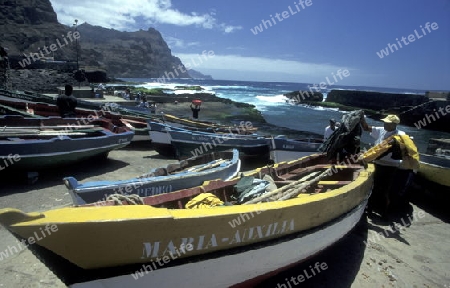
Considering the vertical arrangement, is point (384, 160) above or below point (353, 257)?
above

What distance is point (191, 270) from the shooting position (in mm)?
3254

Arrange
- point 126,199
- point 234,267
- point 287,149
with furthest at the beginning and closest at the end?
1. point 287,149
2. point 126,199
3. point 234,267

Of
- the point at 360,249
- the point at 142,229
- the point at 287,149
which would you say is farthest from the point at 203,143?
the point at 142,229

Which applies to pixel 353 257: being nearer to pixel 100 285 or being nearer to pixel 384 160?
pixel 384 160

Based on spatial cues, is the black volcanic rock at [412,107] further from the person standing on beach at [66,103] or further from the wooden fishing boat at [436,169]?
the person standing on beach at [66,103]

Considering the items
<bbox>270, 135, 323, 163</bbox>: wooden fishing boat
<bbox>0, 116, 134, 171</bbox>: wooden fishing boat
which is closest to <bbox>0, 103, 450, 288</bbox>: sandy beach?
<bbox>0, 116, 134, 171</bbox>: wooden fishing boat

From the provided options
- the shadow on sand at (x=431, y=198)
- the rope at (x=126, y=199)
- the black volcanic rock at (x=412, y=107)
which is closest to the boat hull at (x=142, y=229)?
the rope at (x=126, y=199)

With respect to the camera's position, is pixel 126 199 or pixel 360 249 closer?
pixel 126 199

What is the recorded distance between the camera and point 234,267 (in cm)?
354

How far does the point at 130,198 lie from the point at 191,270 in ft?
4.52

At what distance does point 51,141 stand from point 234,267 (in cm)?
655

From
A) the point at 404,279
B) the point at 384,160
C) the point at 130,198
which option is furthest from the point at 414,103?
the point at 130,198

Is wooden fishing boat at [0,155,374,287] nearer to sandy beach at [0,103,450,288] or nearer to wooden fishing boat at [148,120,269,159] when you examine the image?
sandy beach at [0,103,450,288]

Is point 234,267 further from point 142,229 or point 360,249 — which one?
point 360,249
